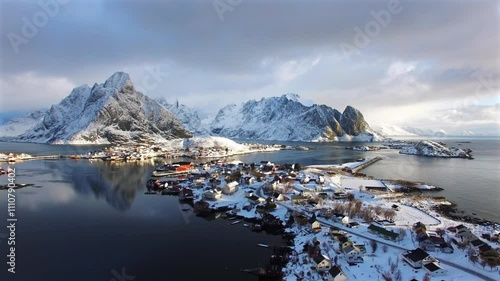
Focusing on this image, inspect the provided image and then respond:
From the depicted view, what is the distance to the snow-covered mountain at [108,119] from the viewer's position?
480 ft

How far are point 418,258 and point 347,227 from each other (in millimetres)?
6777

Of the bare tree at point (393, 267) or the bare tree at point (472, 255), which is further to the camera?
the bare tree at point (472, 255)

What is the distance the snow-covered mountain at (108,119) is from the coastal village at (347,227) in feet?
382

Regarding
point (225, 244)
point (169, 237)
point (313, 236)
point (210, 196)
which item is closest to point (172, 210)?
point (210, 196)

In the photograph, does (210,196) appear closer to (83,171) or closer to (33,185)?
(33,185)

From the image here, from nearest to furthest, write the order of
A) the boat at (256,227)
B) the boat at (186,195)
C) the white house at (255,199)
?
the boat at (256,227) → the white house at (255,199) → the boat at (186,195)

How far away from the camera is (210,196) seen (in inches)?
1339

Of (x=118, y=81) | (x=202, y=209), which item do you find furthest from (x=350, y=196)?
(x=118, y=81)

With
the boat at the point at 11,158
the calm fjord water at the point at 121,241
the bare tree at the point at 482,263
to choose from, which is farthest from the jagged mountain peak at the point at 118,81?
the bare tree at the point at 482,263

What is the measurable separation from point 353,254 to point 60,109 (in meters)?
199

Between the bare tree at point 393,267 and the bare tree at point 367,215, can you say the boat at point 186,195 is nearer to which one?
the bare tree at point 367,215

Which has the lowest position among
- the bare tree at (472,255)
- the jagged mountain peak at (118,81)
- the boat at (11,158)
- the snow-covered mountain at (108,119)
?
the bare tree at (472,255)

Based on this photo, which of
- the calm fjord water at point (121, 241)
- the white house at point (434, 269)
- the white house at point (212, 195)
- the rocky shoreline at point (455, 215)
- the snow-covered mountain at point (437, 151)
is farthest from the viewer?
the snow-covered mountain at point (437, 151)

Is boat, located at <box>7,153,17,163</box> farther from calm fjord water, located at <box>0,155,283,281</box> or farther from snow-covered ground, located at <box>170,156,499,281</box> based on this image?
snow-covered ground, located at <box>170,156,499,281</box>
